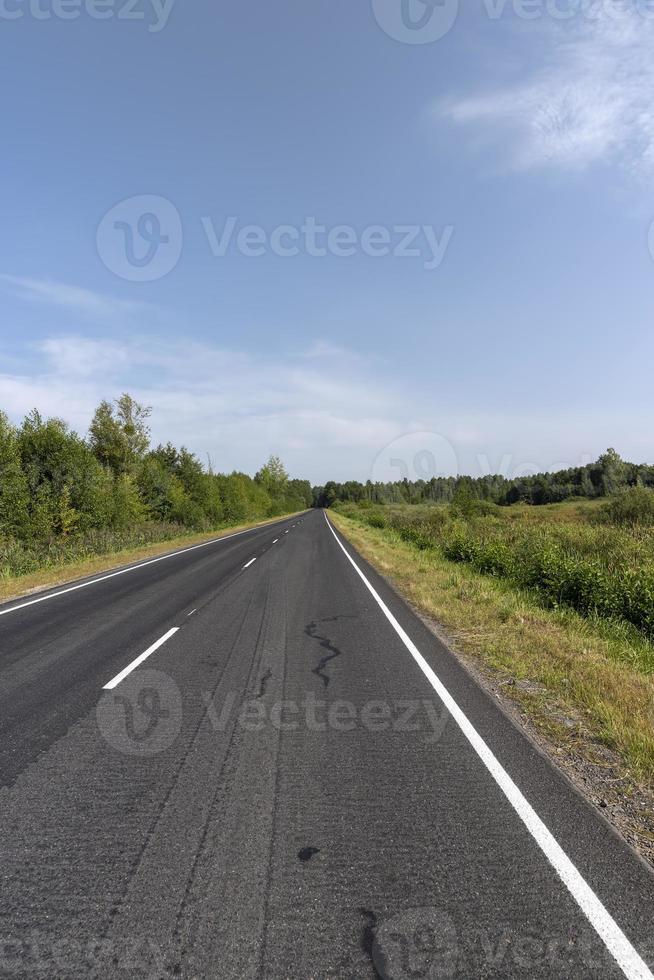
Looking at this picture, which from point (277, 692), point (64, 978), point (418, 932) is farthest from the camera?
point (277, 692)

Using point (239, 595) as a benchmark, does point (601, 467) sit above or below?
above

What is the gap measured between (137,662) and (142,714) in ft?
5.67

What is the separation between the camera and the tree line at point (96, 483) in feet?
62.0

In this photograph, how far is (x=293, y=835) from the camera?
2.96m

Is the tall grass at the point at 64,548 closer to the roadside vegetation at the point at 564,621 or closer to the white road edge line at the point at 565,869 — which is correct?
the roadside vegetation at the point at 564,621

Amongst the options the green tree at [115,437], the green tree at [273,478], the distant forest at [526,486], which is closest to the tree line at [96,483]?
the green tree at [115,437]

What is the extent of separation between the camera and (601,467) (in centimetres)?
10050

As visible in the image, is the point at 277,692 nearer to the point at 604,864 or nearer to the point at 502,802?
the point at 502,802

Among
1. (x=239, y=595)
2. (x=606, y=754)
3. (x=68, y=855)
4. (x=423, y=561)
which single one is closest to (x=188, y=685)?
(x=68, y=855)

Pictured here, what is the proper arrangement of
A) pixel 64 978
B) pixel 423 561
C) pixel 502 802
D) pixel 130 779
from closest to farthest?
pixel 64 978 → pixel 502 802 → pixel 130 779 → pixel 423 561

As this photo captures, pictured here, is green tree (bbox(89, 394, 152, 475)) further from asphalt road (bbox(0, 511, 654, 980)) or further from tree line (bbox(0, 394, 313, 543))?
asphalt road (bbox(0, 511, 654, 980))

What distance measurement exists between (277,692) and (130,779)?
1.96m
